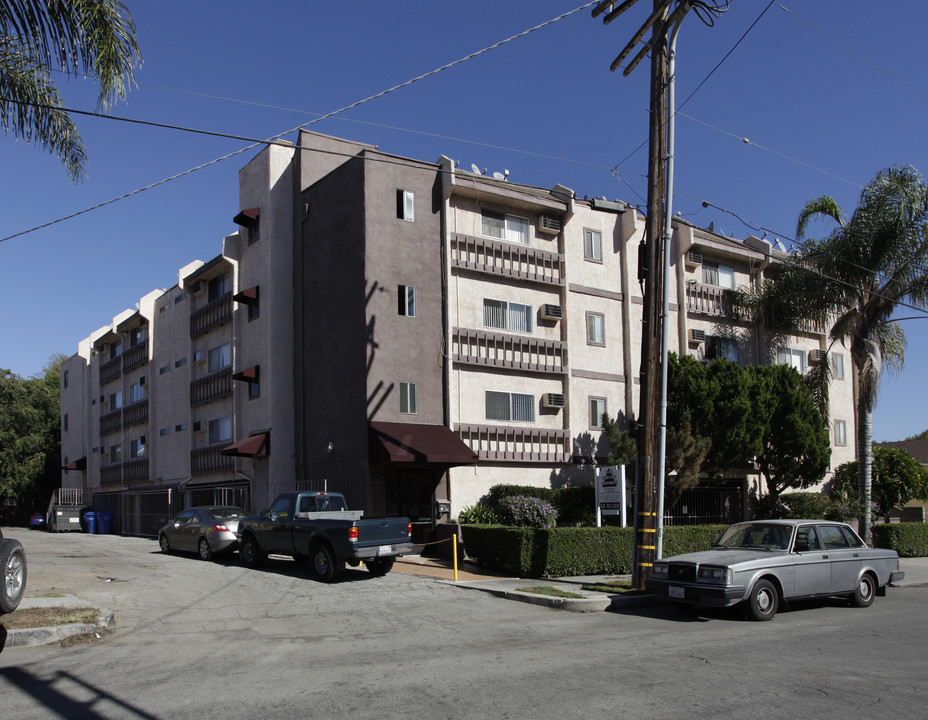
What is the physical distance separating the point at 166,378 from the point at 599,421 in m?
20.3

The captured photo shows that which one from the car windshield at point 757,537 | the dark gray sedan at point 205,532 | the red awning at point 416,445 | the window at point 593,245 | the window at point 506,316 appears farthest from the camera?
the window at point 593,245

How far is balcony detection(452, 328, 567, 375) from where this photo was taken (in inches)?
978

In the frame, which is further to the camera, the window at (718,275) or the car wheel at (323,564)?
the window at (718,275)

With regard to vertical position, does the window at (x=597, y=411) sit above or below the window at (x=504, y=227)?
below

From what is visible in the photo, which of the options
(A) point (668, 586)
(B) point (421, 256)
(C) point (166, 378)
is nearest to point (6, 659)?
(A) point (668, 586)

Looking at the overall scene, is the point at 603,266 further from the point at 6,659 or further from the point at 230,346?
the point at 6,659

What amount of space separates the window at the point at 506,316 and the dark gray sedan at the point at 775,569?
12591mm

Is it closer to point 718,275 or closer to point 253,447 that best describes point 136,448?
point 253,447

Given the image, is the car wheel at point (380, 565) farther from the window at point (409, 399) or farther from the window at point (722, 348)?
the window at point (722, 348)

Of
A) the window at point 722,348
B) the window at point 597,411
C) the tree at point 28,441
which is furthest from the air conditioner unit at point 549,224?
the tree at point 28,441

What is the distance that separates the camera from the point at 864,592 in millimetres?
14273

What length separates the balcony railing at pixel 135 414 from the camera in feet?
126

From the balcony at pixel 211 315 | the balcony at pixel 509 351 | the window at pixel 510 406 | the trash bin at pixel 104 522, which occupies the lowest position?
the trash bin at pixel 104 522

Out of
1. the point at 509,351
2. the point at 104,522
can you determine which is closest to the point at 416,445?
the point at 509,351
